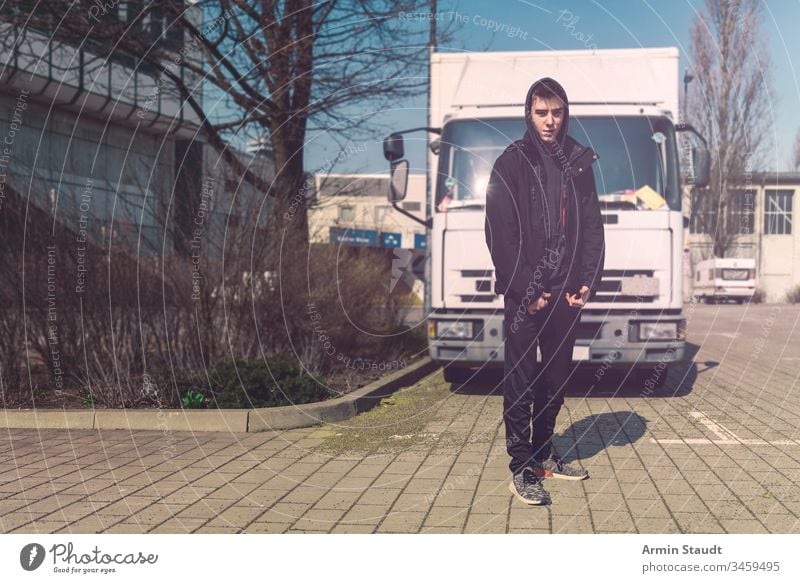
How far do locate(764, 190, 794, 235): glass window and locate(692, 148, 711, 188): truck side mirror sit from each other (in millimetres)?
2196

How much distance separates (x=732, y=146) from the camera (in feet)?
34.4

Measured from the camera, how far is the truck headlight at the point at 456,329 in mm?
9211

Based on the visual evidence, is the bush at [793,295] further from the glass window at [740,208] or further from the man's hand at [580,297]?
the man's hand at [580,297]

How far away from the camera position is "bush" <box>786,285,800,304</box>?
85.1 ft

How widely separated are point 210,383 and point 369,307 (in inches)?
152

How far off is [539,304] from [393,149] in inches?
175

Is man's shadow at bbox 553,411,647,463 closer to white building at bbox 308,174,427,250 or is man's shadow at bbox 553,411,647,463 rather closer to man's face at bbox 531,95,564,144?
man's face at bbox 531,95,564,144

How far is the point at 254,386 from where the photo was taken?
8219 millimetres

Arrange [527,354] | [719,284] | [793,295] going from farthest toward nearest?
[719,284] → [793,295] → [527,354]

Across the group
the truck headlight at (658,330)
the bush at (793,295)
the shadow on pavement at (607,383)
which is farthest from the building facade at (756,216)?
the bush at (793,295)
